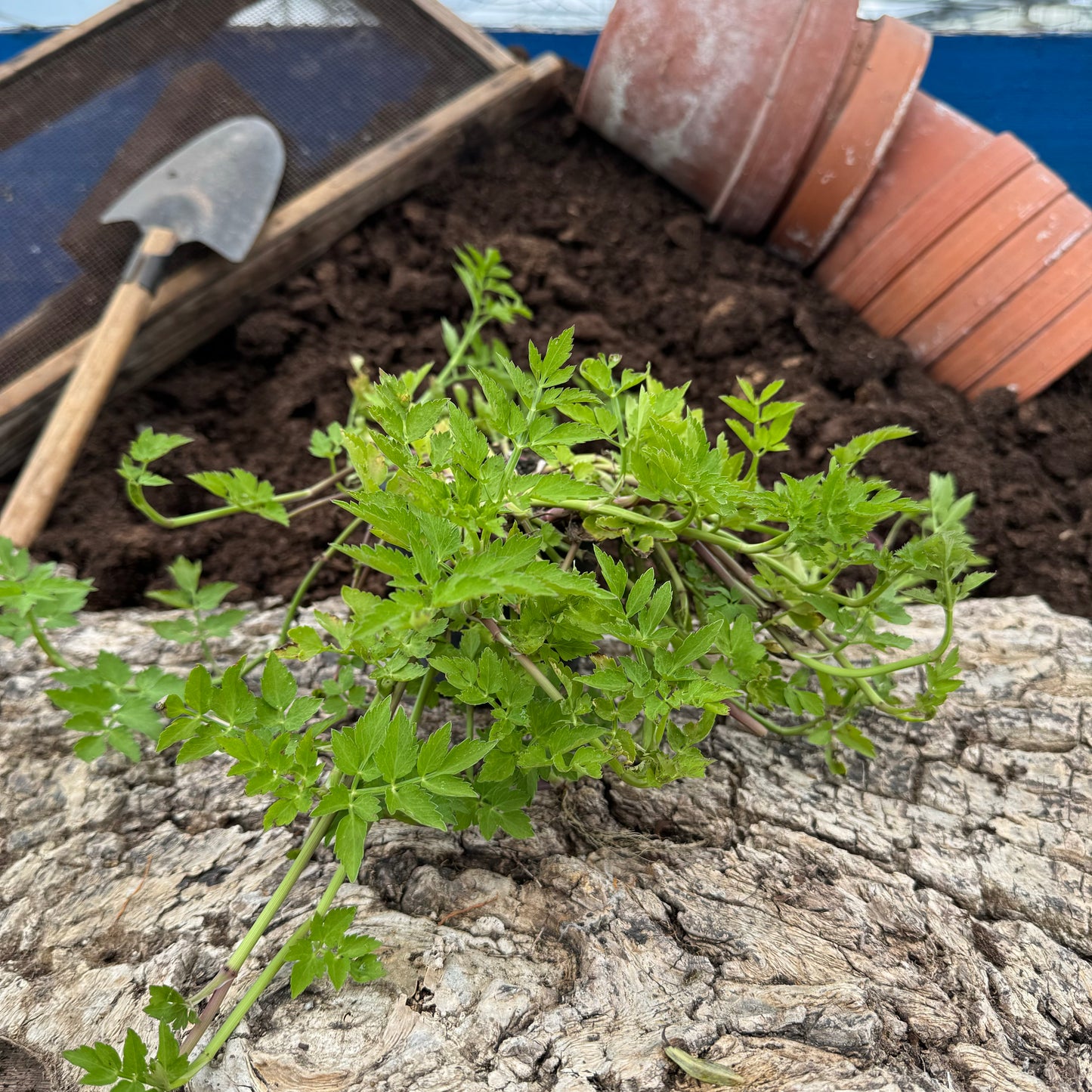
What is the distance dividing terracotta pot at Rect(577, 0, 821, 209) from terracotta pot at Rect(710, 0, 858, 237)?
18 millimetres

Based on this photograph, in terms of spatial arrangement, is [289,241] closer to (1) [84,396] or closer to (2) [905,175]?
(1) [84,396]

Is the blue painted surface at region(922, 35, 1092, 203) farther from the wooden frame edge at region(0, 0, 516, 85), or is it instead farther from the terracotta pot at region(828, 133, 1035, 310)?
the wooden frame edge at region(0, 0, 516, 85)

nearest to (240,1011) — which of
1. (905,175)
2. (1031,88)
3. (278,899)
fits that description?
(278,899)

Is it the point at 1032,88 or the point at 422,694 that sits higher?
the point at 1032,88

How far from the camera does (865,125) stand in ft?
6.65

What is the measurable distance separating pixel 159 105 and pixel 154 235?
1.69 ft

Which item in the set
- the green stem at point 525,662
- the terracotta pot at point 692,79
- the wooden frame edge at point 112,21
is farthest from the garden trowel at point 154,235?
the green stem at point 525,662

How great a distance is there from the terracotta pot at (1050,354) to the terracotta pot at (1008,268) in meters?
0.12

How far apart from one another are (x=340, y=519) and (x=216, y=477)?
649 millimetres

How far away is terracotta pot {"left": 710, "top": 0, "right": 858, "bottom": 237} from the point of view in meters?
1.99

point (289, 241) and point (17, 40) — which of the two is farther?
point (17, 40)

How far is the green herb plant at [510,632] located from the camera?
0.76 meters

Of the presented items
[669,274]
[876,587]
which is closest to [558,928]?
[876,587]

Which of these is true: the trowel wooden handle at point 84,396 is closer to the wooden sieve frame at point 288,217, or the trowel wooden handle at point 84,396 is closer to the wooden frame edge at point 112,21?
the wooden sieve frame at point 288,217
